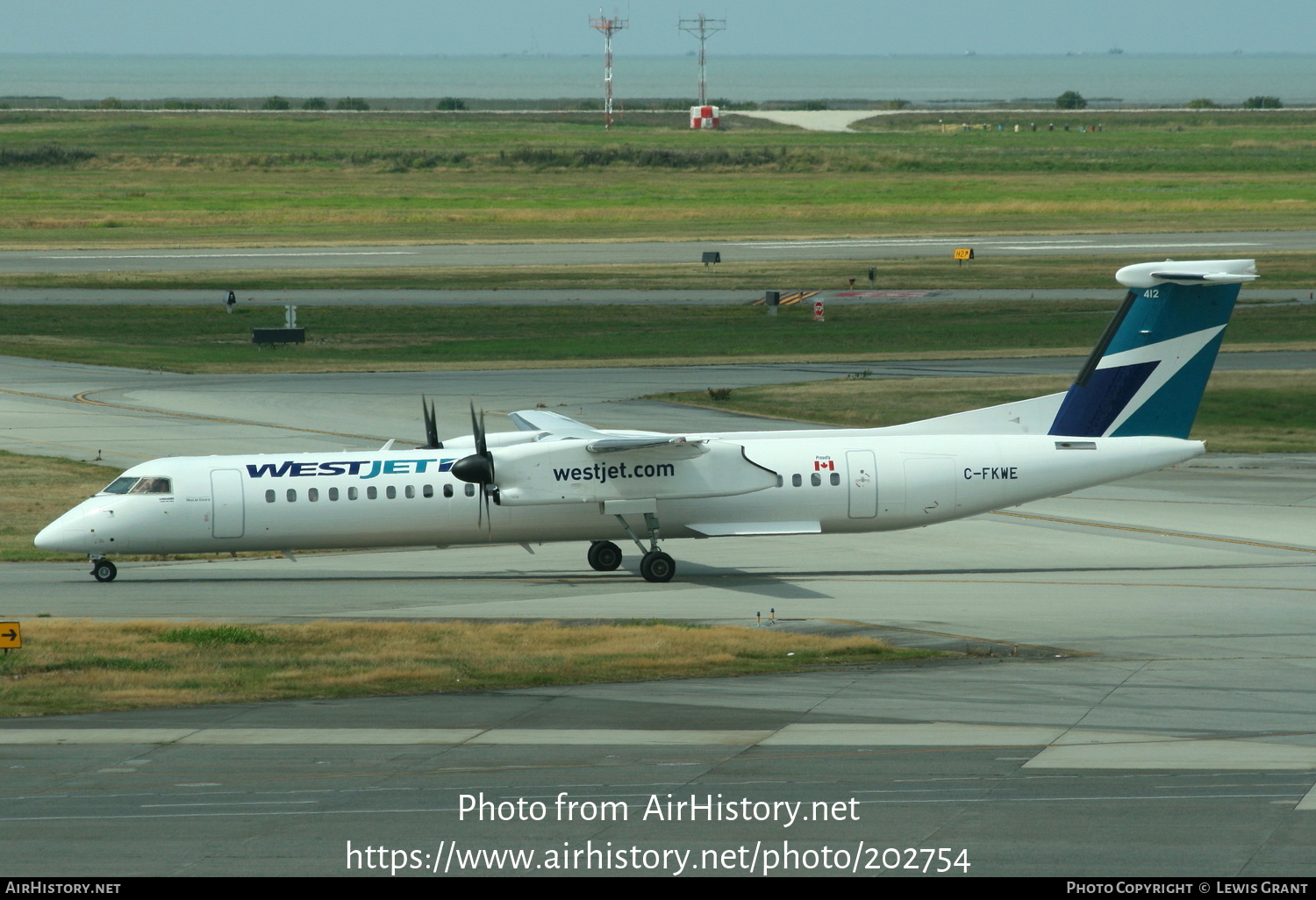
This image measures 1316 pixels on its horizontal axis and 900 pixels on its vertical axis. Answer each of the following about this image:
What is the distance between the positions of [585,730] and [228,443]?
88.1ft

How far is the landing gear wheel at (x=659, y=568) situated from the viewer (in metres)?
30.6

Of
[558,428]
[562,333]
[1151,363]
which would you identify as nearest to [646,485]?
[558,428]

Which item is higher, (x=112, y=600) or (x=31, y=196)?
(x=31, y=196)

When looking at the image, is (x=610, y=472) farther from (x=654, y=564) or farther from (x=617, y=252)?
(x=617, y=252)

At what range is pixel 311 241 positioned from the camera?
99250mm

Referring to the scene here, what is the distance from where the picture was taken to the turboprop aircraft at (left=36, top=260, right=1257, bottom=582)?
30344 mm

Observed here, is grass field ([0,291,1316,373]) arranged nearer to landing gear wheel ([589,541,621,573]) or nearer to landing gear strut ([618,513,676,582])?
landing gear wheel ([589,541,621,573])

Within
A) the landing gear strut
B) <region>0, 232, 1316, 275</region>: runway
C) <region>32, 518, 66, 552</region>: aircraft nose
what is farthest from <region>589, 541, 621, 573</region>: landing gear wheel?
<region>0, 232, 1316, 275</region>: runway

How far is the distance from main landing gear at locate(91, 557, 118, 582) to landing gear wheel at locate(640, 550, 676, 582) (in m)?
11.3

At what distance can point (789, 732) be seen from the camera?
63.8ft

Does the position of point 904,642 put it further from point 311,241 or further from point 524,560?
point 311,241

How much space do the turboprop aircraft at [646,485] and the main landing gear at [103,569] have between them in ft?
0.12

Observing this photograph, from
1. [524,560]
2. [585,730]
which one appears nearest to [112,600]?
[524,560]

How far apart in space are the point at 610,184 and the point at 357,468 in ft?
340
